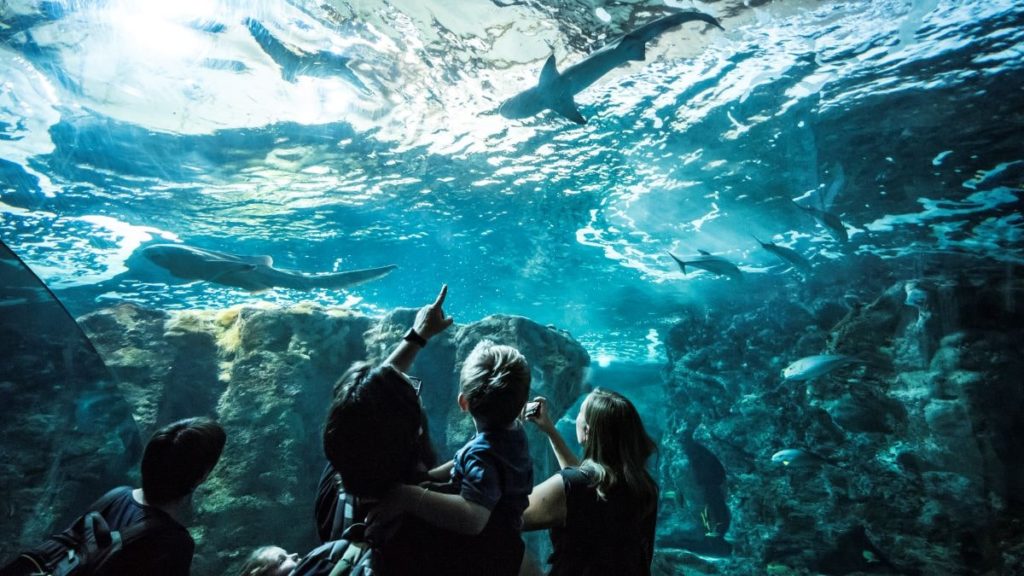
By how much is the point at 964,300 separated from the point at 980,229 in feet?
16.1

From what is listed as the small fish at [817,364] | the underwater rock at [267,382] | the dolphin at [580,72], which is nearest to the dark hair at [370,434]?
the underwater rock at [267,382]

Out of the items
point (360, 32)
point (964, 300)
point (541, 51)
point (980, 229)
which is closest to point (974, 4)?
point (964, 300)

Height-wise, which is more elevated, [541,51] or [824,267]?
[541,51]

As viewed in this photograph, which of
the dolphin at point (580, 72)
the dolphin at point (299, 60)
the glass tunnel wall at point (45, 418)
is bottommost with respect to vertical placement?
the glass tunnel wall at point (45, 418)

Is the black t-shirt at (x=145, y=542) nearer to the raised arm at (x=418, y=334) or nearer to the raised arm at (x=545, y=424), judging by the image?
the raised arm at (x=418, y=334)

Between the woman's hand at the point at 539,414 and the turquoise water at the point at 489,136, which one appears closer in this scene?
the woman's hand at the point at 539,414

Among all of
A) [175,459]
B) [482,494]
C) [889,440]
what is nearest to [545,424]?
[482,494]

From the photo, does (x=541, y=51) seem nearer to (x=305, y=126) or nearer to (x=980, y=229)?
(x=305, y=126)

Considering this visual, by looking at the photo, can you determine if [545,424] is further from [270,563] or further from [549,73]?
[549,73]

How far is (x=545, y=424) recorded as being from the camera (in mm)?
2773

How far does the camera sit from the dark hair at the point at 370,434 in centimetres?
168

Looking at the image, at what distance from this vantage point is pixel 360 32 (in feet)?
23.7

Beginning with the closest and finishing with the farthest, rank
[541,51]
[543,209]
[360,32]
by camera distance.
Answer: [360,32]
[541,51]
[543,209]

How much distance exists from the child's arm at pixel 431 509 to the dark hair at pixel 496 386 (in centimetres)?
44
